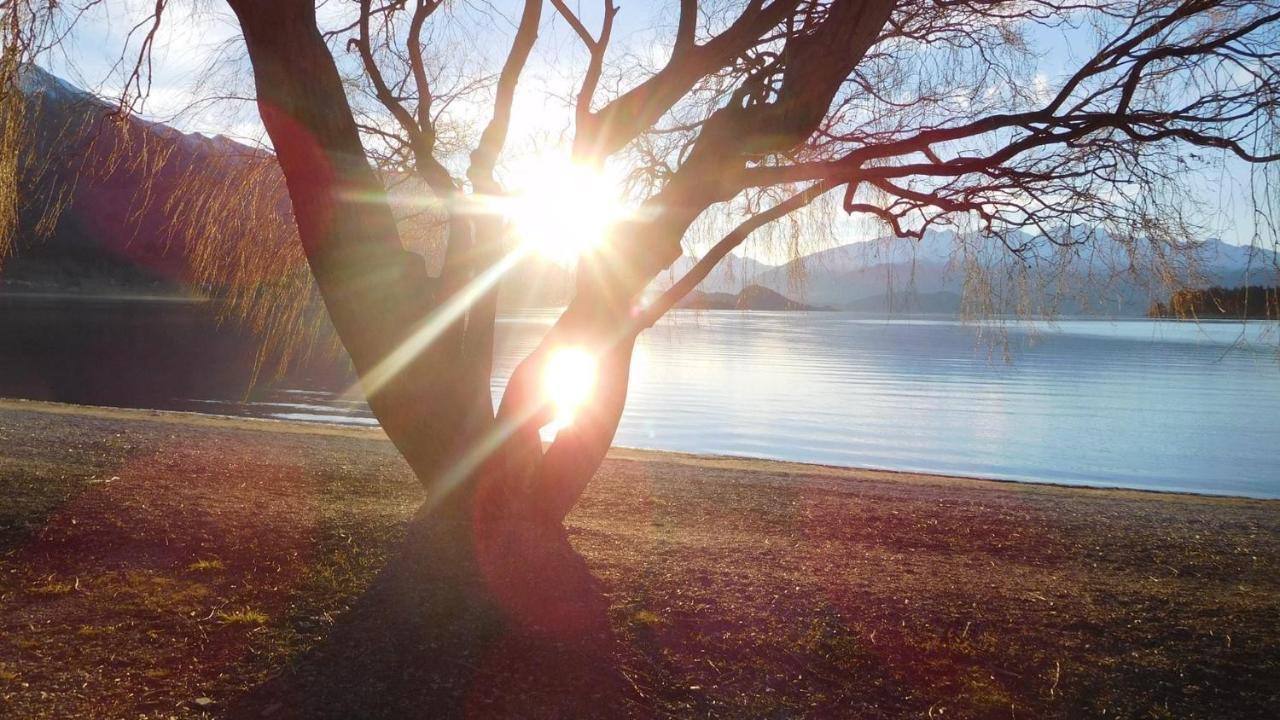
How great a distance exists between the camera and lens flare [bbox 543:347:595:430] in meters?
4.89

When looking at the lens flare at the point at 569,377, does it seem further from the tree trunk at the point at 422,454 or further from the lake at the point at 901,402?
the lake at the point at 901,402

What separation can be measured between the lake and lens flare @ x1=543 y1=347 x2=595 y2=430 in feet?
5.05

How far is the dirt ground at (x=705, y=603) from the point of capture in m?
3.06

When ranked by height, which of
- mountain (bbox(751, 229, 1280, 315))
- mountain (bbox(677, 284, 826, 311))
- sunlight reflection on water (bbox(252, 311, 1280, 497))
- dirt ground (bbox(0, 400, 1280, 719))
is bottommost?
sunlight reflection on water (bbox(252, 311, 1280, 497))

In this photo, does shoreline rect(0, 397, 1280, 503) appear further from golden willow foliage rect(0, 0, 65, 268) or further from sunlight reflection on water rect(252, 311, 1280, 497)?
golden willow foliage rect(0, 0, 65, 268)

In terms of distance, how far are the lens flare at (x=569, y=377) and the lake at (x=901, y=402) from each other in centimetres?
154

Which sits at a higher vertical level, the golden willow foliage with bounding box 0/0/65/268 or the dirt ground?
the golden willow foliage with bounding box 0/0/65/268

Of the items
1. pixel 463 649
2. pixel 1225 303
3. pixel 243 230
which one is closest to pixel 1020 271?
pixel 1225 303

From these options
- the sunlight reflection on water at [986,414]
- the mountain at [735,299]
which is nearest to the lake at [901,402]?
the sunlight reflection on water at [986,414]

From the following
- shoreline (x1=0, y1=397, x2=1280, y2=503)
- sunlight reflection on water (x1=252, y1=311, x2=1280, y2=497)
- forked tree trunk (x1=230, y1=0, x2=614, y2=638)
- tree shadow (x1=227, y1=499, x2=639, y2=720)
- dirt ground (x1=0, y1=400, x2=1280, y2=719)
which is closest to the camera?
tree shadow (x1=227, y1=499, x2=639, y2=720)

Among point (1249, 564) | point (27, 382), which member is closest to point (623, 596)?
point (1249, 564)

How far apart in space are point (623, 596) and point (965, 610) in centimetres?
156

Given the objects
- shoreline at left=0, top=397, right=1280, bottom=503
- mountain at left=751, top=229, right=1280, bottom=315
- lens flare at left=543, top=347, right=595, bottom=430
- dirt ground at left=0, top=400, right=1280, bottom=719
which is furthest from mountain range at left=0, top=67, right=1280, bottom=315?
shoreline at left=0, top=397, right=1280, bottom=503

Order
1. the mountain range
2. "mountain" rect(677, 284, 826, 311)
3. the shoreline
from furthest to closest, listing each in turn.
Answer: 1. the shoreline
2. "mountain" rect(677, 284, 826, 311)
3. the mountain range
